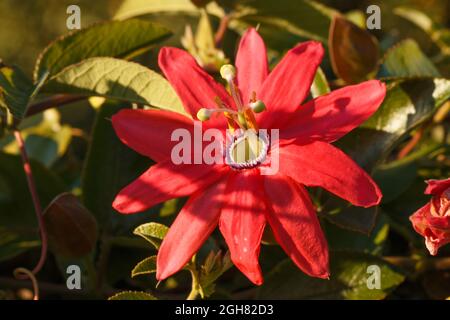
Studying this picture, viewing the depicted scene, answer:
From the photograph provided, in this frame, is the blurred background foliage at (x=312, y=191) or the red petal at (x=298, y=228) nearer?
the red petal at (x=298, y=228)

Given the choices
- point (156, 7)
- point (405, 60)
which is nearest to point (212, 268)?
point (405, 60)

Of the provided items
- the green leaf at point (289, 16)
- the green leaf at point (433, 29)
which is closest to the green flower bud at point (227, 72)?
the green leaf at point (289, 16)

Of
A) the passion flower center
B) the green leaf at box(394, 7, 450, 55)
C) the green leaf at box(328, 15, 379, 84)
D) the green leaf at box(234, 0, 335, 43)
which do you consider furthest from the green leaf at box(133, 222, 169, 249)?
the green leaf at box(394, 7, 450, 55)

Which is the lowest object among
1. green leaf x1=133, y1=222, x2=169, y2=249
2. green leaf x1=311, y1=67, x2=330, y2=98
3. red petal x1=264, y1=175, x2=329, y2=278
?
green leaf x1=133, y1=222, x2=169, y2=249

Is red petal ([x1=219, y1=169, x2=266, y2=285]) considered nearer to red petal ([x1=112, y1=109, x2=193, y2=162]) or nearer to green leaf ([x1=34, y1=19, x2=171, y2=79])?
Answer: red petal ([x1=112, y1=109, x2=193, y2=162])

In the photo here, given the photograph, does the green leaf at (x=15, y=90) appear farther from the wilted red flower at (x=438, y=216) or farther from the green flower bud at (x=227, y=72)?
the wilted red flower at (x=438, y=216)

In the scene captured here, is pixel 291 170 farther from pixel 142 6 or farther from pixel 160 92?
pixel 142 6

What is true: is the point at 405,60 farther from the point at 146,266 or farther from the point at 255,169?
the point at 146,266
